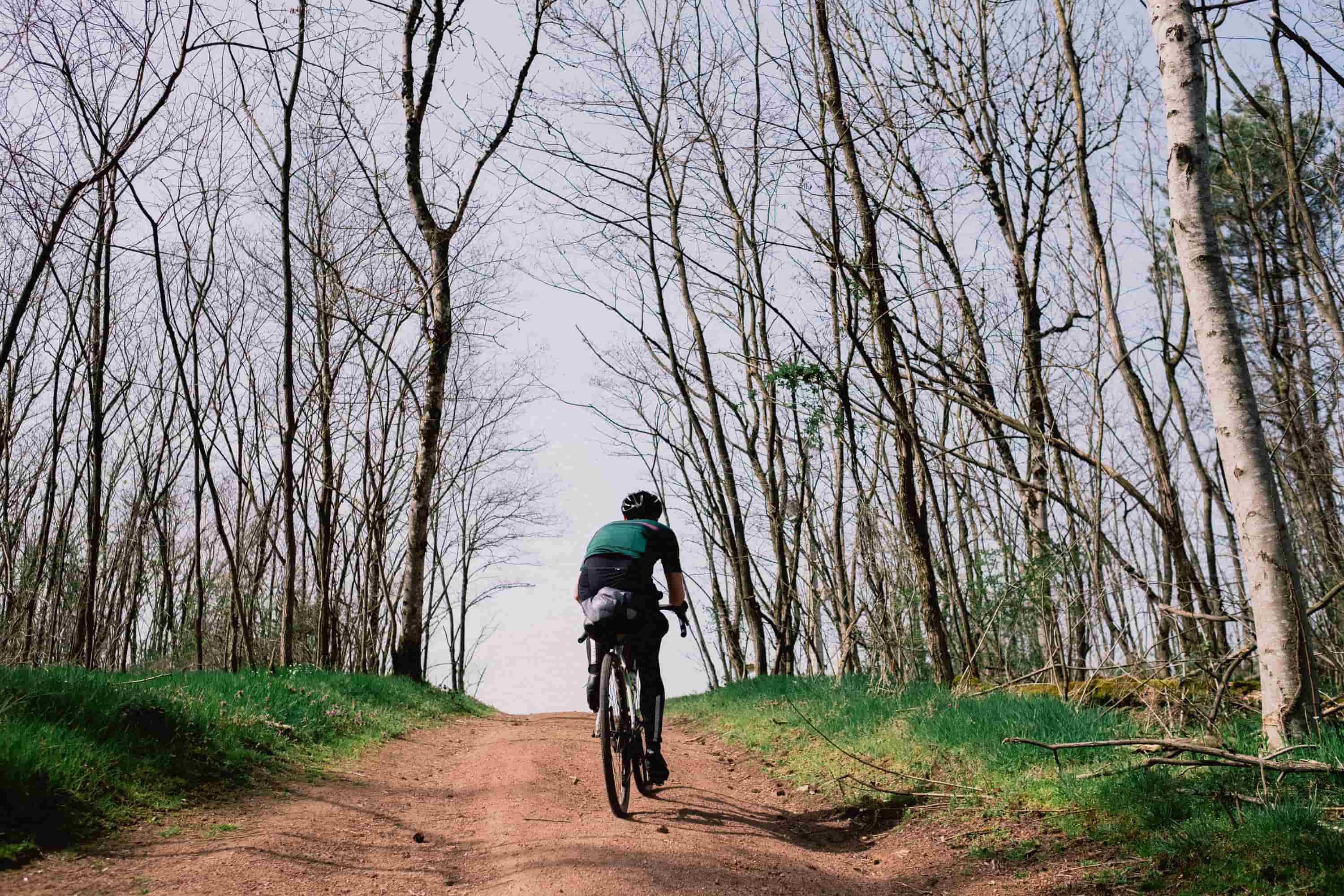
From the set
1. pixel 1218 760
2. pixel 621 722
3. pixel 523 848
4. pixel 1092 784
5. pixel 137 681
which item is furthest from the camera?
pixel 137 681

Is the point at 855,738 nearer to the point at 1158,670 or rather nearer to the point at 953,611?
the point at 1158,670

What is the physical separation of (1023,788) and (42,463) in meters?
18.4

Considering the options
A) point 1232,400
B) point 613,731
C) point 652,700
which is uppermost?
point 1232,400

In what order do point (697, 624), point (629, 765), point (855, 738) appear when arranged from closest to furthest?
point (629, 765), point (855, 738), point (697, 624)

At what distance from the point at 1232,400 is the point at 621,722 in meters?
3.52

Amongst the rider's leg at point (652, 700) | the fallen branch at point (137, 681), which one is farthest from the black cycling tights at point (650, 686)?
the fallen branch at point (137, 681)

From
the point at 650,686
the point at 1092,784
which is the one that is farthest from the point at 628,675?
the point at 1092,784

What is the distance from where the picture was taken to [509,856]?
374 centimetres

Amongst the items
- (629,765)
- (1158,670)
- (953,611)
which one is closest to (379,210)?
(953,611)

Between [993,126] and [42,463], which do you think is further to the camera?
[42,463]

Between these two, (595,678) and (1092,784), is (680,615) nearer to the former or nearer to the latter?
(595,678)

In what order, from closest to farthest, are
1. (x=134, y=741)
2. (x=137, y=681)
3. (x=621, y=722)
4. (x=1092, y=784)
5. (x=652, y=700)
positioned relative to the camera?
(x=1092, y=784), (x=134, y=741), (x=621, y=722), (x=652, y=700), (x=137, y=681)

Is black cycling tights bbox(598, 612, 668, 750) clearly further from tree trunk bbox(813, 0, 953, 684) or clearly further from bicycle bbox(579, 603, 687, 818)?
tree trunk bbox(813, 0, 953, 684)

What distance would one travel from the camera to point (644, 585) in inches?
191
